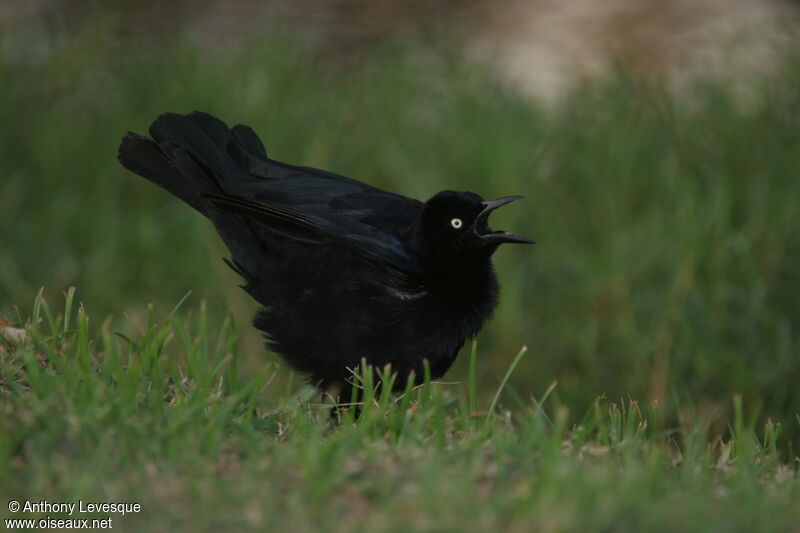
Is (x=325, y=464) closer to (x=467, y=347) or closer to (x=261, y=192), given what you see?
(x=261, y=192)

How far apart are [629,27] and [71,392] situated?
8.86 meters

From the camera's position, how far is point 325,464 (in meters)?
2.57

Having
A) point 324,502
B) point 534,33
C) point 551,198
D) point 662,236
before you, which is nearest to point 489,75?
point 551,198

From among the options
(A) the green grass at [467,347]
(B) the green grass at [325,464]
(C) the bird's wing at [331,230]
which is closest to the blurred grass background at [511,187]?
(A) the green grass at [467,347]

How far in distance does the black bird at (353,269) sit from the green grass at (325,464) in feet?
1.16

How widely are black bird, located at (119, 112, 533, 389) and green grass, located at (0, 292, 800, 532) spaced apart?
35 centimetres

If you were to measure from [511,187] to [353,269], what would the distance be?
3093 millimetres

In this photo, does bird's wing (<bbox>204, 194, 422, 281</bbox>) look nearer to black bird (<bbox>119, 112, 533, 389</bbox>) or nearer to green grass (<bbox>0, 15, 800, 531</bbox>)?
black bird (<bbox>119, 112, 533, 389</bbox>)

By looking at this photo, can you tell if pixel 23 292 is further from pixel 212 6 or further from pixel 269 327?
pixel 212 6

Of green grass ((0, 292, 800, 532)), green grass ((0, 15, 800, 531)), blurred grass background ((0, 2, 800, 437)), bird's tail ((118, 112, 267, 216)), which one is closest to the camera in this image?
green grass ((0, 292, 800, 532))

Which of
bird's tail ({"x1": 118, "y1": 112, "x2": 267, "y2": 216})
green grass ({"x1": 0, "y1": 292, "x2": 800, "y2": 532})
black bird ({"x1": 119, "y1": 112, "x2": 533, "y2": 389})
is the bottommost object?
green grass ({"x1": 0, "y1": 292, "x2": 800, "y2": 532})

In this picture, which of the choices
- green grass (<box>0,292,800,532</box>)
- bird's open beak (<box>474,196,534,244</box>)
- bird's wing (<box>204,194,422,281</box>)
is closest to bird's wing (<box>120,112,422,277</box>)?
bird's wing (<box>204,194,422,281</box>)

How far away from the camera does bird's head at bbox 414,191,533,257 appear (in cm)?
371

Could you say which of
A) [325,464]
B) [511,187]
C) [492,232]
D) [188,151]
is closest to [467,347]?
[511,187]
